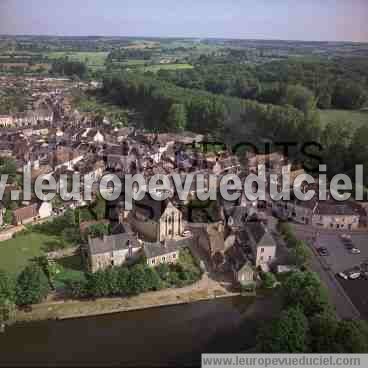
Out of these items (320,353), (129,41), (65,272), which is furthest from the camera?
(129,41)

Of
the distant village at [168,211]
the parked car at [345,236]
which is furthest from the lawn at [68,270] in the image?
the parked car at [345,236]

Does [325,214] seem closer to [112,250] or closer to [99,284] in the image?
[112,250]

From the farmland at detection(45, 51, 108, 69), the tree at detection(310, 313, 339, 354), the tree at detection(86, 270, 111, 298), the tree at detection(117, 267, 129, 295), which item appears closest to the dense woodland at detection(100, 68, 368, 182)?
the tree at detection(310, 313, 339, 354)

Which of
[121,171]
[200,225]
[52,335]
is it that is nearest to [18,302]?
[52,335]

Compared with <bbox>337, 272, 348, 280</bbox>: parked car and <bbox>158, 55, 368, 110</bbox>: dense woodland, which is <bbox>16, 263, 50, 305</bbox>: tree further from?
<bbox>158, 55, 368, 110</bbox>: dense woodland

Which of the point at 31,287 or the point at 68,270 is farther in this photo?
the point at 68,270

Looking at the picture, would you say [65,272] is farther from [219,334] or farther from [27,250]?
[219,334]

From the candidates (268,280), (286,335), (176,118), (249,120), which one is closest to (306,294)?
(286,335)
